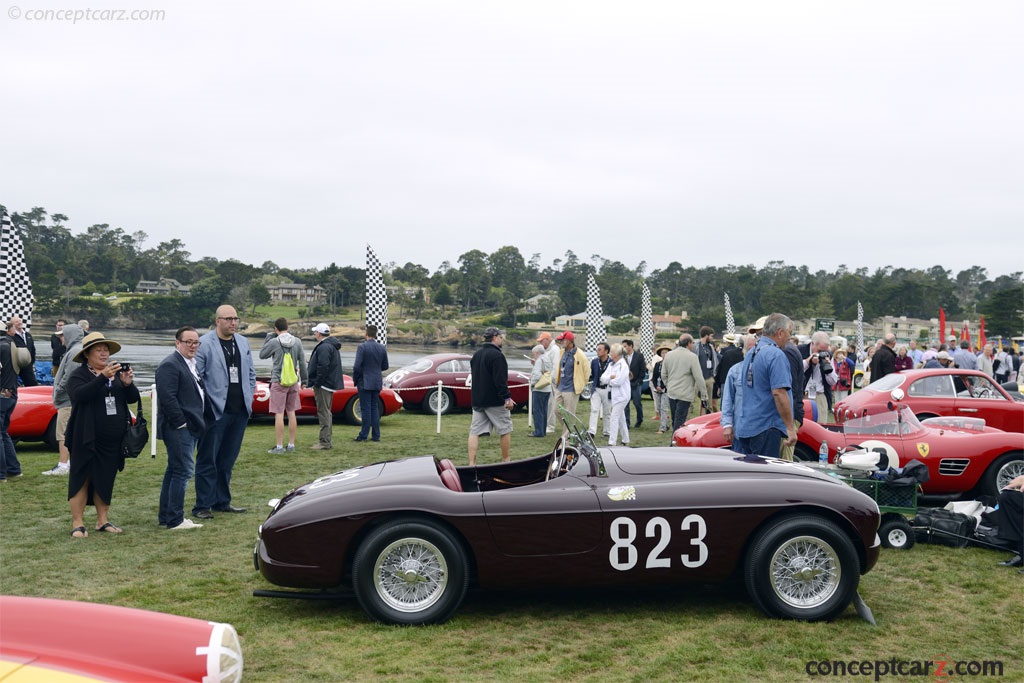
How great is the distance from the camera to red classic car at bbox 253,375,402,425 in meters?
14.4

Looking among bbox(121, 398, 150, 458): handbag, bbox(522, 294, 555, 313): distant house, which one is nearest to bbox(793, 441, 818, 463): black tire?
bbox(121, 398, 150, 458): handbag

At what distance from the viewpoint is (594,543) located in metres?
4.92

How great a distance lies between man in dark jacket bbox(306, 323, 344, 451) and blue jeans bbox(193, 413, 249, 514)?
396cm

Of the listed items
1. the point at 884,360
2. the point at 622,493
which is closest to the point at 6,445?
the point at 622,493

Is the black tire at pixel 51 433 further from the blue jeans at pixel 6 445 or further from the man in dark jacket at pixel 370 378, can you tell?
the man in dark jacket at pixel 370 378

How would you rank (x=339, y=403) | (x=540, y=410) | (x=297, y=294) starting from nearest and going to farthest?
(x=540, y=410) < (x=339, y=403) < (x=297, y=294)

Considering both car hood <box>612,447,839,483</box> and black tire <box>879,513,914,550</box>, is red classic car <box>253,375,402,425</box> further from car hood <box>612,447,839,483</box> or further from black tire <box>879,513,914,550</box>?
black tire <box>879,513,914,550</box>

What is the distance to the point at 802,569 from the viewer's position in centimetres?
498

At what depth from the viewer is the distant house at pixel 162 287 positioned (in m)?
82.1

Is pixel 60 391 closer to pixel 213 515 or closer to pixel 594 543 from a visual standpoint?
pixel 213 515

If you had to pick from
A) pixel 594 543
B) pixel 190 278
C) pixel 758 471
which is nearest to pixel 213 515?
pixel 594 543

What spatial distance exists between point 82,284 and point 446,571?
81372mm

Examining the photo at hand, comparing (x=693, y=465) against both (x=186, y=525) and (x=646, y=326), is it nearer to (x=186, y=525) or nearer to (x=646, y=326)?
(x=186, y=525)

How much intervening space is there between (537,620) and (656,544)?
887 millimetres
